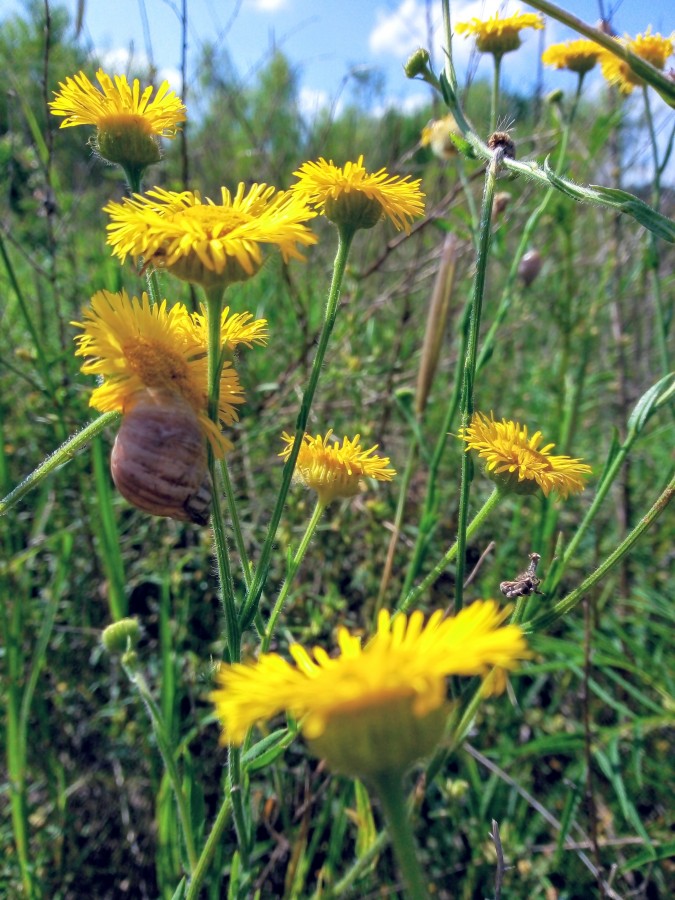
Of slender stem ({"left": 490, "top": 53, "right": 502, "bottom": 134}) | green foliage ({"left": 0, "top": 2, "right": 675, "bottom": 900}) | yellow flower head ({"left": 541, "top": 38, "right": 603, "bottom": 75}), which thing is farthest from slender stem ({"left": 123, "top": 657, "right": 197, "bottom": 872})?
yellow flower head ({"left": 541, "top": 38, "right": 603, "bottom": 75})

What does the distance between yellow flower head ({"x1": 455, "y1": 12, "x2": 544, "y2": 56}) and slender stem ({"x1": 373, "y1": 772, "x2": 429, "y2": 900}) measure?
1.49m

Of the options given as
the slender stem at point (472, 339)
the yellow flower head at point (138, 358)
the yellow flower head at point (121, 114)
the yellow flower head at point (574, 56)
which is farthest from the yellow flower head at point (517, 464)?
the yellow flower head at point (574, 56)

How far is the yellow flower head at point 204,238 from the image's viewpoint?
2.04 ft

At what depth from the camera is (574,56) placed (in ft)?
5.24

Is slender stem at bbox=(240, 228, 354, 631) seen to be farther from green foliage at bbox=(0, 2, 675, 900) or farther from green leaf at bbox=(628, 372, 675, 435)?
green leaf at bbox=(628, 372, 675, 435)

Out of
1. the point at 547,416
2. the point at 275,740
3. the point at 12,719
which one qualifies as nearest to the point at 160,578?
the point at 12,719

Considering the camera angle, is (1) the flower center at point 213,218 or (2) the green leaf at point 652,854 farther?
(2) the green leaf at point 652,854

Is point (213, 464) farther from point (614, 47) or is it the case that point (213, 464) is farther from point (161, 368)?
point (614, 47)

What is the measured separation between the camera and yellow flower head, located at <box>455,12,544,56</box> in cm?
145

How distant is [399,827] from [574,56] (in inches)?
65.9

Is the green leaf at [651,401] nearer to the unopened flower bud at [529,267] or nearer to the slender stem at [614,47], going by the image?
the slender stem at [614,47]

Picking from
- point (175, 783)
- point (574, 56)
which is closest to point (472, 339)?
point (175, 783)

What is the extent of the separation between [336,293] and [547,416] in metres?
1.92

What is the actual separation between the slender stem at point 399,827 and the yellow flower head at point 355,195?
1.85ft
